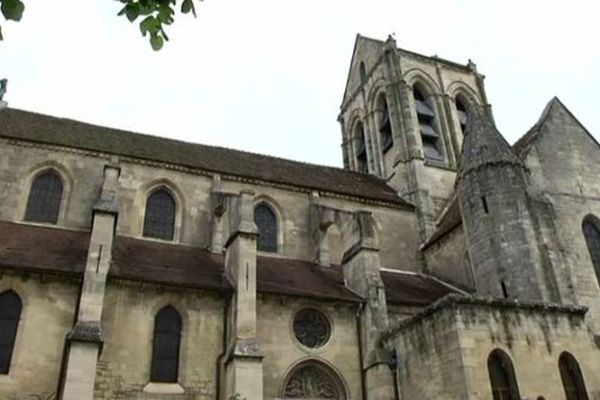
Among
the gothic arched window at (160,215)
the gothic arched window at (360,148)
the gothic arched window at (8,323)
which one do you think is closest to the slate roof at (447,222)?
the gothic arched window at (360,148)

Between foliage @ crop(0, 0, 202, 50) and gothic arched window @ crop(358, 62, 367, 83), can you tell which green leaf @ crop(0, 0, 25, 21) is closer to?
foliage @ crop(0, 0, 202, 50)

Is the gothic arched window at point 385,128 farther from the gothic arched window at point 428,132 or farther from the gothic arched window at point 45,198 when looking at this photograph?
the gothic arched window at point 45,198

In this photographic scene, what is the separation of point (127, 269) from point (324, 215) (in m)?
7.93

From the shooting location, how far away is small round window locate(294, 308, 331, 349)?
15.6 m

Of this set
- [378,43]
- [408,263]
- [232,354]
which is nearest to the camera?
[232,354]

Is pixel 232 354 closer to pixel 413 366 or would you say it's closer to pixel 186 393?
pixel 186 393

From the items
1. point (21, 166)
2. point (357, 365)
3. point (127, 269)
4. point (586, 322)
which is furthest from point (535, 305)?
point (21, 166)

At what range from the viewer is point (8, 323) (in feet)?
42.9

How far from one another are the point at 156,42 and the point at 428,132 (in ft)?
80.5

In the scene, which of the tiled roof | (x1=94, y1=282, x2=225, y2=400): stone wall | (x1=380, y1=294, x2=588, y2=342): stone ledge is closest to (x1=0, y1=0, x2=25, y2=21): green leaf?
(x1=94, y1=282, x2=225, y2=400): stone wall

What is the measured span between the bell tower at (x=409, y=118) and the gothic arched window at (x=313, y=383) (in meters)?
9.55

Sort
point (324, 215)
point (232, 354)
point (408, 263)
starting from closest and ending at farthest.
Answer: point (232, 354) → point (324, 215) → point (408, 263)

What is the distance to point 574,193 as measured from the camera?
17.9m

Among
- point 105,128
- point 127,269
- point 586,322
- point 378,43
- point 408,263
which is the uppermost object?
point 378,43
